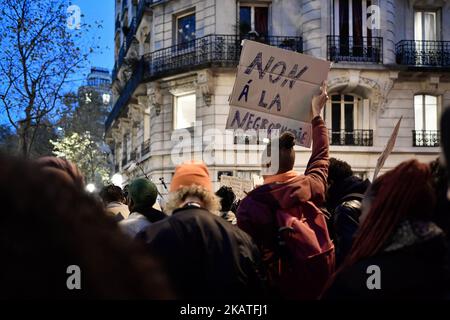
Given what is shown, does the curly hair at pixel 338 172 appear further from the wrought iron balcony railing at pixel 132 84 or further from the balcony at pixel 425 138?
the wrought iron balcony railing at pixel 132 84

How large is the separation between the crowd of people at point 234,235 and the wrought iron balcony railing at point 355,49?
15.2m

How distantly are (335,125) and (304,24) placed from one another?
3.85 meters

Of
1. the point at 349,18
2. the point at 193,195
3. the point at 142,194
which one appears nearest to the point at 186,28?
the point at 349,18

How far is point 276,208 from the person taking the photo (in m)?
3.44

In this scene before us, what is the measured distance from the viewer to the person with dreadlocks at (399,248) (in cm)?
190

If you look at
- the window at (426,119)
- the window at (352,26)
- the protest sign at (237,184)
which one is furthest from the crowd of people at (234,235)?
the window at (426,119)

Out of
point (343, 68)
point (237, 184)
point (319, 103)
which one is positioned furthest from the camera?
point (343, 68)

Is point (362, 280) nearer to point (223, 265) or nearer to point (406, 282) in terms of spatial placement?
point (406, 282)

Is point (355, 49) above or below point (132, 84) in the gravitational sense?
above

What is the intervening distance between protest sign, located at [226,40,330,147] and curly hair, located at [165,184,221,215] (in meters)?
2.52

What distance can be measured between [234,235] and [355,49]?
18.4 metres

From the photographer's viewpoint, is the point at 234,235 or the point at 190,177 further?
the point at 190,177

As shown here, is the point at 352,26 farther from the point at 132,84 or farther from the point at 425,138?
the point at 132,84
